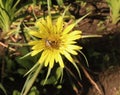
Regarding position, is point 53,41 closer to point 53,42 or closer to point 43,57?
point 53,42

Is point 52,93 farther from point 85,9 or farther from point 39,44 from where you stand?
point 85,9

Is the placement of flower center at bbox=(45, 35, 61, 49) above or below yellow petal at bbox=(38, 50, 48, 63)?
above

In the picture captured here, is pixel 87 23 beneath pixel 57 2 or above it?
beneath

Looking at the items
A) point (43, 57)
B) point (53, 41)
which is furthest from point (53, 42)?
point (43, 57)

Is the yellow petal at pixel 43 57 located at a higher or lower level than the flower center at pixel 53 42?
lower

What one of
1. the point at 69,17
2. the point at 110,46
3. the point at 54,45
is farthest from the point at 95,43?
the point at 54,45
